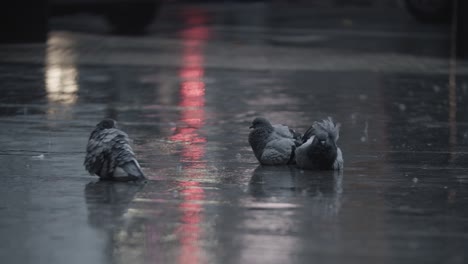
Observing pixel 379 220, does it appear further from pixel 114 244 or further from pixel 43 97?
pixel 43 97

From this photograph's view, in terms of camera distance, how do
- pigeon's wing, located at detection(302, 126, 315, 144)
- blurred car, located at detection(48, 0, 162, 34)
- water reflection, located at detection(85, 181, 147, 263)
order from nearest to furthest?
water reflection, located at detection(85, 181, 147, 263)
pigeon's wing, located at detection(302, 126, 315, 144)
blurred car, located at detection(48, 0, 162, 34)

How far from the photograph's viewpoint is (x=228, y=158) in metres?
9.88

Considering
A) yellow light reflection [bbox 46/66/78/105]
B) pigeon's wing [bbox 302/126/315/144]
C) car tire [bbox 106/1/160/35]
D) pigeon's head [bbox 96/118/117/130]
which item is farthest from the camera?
car tire [bbox 106/1/160/35]

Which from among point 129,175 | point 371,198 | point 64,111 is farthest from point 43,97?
point 371,198

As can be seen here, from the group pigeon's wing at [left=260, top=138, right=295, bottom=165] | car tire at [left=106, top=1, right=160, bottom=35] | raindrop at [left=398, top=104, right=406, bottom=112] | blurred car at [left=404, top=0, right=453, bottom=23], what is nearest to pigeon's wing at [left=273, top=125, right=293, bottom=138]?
pigeon's wing at [left=260, top=138, right=295, bottom=165]

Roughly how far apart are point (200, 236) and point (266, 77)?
1053cm

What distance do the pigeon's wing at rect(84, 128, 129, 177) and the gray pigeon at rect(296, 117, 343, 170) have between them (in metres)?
1.35

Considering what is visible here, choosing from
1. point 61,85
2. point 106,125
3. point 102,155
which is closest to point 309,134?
point 106,125

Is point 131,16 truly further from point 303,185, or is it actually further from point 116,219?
point 116,219

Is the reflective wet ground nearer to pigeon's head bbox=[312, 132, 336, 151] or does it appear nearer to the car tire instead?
pigeon's head bbox=[312, 132, 336, 151]

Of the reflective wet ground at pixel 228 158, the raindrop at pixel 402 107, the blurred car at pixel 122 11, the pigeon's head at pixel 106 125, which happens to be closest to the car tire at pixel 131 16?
the blurred car at pixel 122 11

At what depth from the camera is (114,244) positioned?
21.7 feet

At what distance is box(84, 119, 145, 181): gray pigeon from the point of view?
28.2 ft

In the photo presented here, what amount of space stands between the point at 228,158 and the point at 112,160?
151 cm
